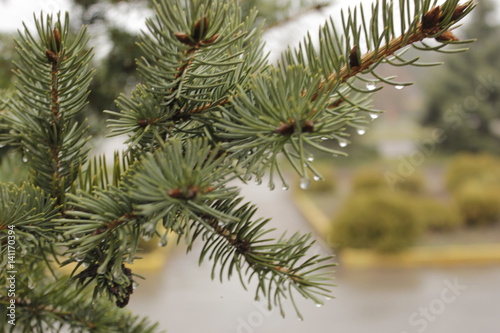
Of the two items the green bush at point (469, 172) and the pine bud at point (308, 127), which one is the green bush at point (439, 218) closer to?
the green bush at point (469, 172)

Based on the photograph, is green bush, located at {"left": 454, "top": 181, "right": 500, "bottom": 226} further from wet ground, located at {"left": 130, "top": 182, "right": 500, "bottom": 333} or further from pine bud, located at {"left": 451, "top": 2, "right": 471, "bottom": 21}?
pine bud, located at {"left": 451, "top": 2, "right": 471, "bottom": 21}

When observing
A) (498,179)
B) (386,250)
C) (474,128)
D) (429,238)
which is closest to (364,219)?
(386,250)

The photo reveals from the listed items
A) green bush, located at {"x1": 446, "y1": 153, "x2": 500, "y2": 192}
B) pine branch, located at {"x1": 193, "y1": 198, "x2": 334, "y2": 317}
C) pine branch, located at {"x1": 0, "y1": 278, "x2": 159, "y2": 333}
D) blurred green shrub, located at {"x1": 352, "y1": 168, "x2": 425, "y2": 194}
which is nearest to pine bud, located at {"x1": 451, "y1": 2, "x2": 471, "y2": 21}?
pine branch, located at {"x1": 193, "y1": 198, "x2": 334, "y2": 317}

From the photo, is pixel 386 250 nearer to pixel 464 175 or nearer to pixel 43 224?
pixel 464 175

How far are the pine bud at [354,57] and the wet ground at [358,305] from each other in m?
3.52

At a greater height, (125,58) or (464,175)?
(464,175)

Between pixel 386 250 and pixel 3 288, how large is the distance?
5.15 metres

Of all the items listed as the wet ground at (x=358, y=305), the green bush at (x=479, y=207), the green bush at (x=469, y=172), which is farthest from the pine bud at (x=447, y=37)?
the green bush at (x=469, y=172)

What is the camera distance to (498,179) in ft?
27.4

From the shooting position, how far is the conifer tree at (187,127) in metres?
0.37

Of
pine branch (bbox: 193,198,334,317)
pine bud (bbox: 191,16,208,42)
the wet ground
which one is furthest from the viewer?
the wet ground

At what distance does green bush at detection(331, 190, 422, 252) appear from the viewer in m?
5.31

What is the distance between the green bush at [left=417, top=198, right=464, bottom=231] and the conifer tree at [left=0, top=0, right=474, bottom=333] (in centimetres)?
613

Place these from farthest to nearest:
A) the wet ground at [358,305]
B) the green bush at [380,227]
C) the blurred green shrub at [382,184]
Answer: the blurred green shrub at [382,184], the green bush at [380,227], the wet ground at [358,305]
